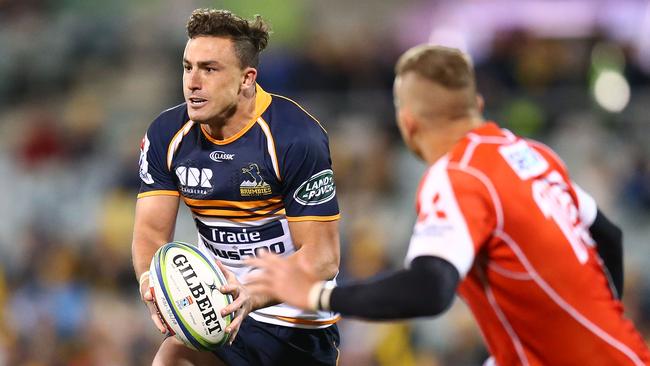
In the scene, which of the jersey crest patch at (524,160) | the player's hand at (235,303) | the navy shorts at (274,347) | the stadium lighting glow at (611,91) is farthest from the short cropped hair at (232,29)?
the stadium lighting glow at (611,91)

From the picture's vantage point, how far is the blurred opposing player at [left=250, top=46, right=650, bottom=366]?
3.64 meters

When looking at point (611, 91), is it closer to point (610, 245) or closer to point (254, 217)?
point (254, 217)

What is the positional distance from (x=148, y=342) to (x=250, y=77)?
5.36m

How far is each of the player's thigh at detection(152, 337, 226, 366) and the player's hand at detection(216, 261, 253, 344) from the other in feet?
1.17

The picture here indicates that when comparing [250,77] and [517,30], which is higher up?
[250,77]

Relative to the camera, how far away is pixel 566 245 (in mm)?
3842

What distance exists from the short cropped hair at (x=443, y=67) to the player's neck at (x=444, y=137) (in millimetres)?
149

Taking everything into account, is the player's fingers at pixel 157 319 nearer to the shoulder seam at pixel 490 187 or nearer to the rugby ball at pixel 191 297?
the rugby ball at pixel 191 297

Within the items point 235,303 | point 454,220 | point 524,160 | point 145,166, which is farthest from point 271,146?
point 454,220

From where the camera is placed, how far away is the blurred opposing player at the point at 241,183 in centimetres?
518

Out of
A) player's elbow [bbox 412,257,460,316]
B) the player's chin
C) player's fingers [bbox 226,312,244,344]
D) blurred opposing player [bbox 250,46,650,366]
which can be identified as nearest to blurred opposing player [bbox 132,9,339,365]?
the player's chin

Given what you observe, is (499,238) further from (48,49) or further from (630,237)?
(48,49)

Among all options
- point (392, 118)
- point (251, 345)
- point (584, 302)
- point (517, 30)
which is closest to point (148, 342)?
point (392, 118)

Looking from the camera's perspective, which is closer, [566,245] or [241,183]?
[566,245]
